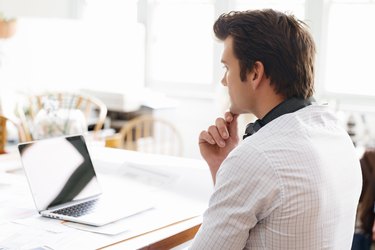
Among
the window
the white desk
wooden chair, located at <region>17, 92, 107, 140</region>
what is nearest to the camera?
the white desk

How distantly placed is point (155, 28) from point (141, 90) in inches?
23.0

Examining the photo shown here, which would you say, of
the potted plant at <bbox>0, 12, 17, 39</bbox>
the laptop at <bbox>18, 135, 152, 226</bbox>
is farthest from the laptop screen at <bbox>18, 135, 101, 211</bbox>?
the potted plant at <bbox>0, 12, 17, 39</bbox>

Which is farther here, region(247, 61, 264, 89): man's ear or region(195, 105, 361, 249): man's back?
region(247, 61, 264, 89): man's ear

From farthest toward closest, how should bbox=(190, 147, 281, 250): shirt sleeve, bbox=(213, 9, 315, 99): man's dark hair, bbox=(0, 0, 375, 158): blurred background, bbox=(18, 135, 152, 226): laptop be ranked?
1. bbox=(0, 0, 375, 158): blurred background
2. bbox=(18, 135, 152, 226): laptop
3. bbox=(213, 9, 315, 99): man's dark hair
4. bbox=(190, 147, 281, 250): shirt sleeve

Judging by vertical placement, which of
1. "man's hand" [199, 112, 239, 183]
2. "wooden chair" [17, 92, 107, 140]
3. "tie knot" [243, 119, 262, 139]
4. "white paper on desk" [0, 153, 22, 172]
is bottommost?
"wooden chair" [17, 92, 107, 140]

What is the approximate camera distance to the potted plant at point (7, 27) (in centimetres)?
423

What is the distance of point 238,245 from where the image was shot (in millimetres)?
1171

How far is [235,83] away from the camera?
1.33 meters

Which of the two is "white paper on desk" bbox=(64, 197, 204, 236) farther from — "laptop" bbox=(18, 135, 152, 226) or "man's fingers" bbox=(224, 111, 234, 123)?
"man's fingers" bbox=(224, 111, 234, 123)

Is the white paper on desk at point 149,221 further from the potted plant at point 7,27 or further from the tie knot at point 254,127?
the potted plant at point 7,27

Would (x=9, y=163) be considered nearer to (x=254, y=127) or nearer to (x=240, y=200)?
(x=254, y=127)

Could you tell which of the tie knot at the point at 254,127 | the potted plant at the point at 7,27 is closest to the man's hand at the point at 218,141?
the tie knot at the point at 254,127

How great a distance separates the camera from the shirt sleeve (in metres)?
1.13

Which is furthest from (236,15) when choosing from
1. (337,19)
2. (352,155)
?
Answer: (337,19)
